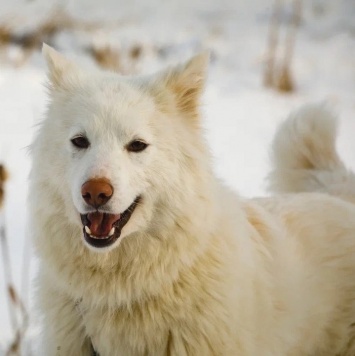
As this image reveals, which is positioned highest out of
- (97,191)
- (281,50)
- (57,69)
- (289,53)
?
(281,50)

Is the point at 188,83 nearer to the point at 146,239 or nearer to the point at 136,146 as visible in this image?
the point at 136,146

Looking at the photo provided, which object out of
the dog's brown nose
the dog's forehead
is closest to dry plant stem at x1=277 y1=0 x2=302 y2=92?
the dog's forehead

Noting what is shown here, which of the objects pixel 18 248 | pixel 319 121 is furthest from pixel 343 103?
pixel 18 248

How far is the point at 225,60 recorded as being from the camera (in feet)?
Result: 31.3

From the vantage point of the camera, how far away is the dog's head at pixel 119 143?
257 cm

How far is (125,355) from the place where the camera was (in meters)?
2.81

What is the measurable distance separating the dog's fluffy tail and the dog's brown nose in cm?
191

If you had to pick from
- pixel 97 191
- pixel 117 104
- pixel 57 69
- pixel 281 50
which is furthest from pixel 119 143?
pixel 281 50

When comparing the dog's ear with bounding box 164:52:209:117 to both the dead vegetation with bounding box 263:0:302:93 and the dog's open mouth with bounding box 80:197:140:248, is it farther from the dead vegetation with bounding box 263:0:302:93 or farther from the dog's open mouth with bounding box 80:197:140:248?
the dead vegetation with bounding box 263:0:302:93

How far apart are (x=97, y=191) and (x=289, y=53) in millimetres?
7034

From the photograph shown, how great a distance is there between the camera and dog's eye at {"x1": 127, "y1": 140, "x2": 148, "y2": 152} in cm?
271

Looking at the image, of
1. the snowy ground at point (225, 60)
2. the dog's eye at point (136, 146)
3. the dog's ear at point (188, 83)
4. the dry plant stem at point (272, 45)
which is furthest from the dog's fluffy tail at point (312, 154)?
the dry plant stem at point (272, 45)

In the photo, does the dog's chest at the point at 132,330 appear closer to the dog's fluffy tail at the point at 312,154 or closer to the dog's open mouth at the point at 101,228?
the dog's open mouth at the point at 101,228

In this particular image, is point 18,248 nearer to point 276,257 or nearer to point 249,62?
point 276,257
